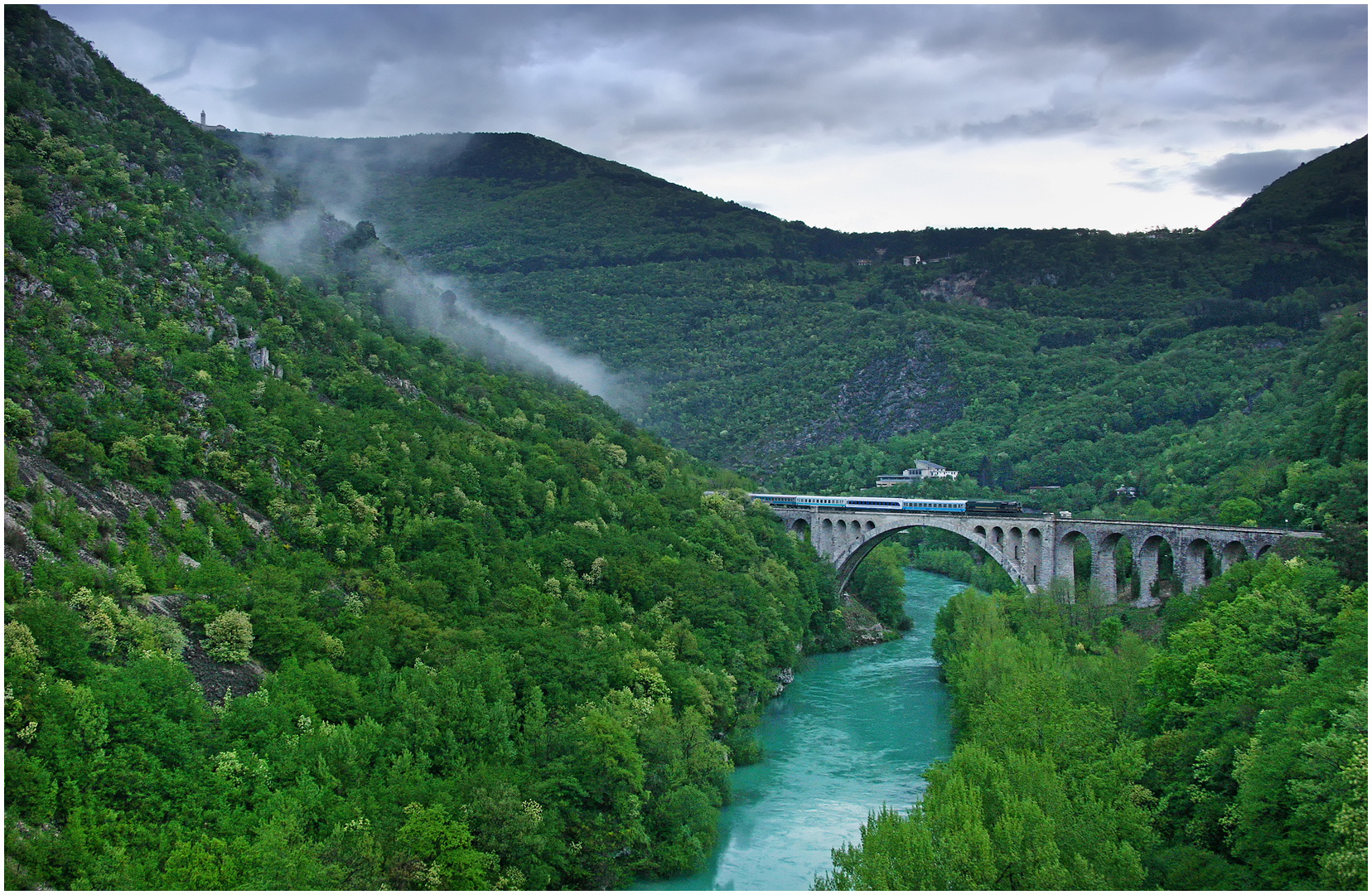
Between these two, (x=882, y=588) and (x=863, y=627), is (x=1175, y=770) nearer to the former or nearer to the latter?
(x=863, y=627)

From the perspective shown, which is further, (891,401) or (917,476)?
(891,401)

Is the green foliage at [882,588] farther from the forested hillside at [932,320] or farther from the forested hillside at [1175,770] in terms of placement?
the forested hillside at [1175,770]

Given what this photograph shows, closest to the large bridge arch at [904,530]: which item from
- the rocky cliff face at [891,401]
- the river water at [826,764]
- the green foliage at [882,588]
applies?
the green foliage at [882,588]

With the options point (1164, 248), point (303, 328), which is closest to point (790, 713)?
point (303, 328)

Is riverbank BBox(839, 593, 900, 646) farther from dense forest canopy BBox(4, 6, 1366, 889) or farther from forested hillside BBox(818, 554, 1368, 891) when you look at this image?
forested hillside BBox(818, 554, 1368, 891)

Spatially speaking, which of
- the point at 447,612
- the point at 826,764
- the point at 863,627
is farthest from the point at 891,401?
the point at 447,612

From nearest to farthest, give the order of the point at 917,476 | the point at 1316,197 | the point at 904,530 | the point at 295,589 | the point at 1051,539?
the point at 295,589
the point at 1051,539
the point at 904,530
the point at 917,476
the point at 1316,197
